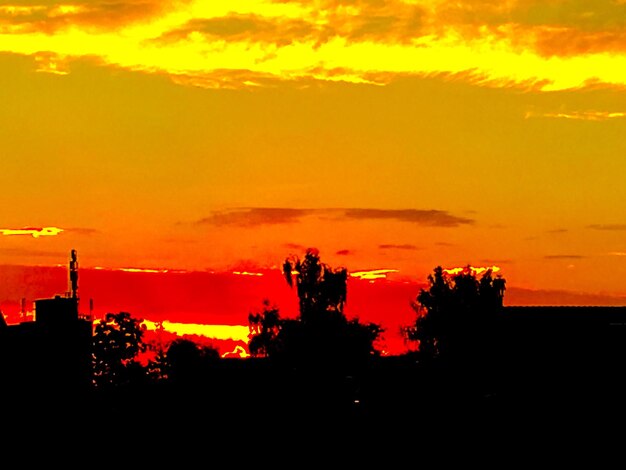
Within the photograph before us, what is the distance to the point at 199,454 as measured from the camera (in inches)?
2031

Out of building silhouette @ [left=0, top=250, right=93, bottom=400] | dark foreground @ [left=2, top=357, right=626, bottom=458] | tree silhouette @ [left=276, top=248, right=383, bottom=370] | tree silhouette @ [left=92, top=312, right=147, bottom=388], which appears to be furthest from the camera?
tree silhouette @ [left=276, top=248, right=383, bottom=370]

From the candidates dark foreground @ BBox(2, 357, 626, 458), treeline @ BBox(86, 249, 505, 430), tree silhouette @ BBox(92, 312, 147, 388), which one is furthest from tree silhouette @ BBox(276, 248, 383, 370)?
dark foreground @ BBox(2, 357, 626, 458)

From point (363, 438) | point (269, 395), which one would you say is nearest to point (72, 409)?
point (269, 395)

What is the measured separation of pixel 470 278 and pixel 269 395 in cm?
7207

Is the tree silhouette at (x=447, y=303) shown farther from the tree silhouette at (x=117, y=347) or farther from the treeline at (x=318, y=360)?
the tree silhouette at (x=117, y=347)

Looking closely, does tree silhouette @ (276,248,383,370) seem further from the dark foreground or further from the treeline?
the dark foreground

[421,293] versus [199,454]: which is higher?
[421,293]

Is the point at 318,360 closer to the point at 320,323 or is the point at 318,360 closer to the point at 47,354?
the point at 320,323

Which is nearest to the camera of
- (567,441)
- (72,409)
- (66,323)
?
(567,441)

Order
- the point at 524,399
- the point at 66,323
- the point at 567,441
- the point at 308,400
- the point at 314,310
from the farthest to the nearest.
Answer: the point at 314,310 → the point at 66,323 → the point at 308,400 → the point at 524,399 → the point at 567,441

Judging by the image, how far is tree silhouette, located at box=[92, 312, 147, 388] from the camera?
99250mm

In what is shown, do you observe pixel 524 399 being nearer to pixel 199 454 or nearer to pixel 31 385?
pixel 199 454

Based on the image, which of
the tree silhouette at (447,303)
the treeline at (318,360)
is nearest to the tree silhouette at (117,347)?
the treeline at (318,360)

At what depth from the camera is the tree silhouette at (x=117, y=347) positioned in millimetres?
99250
